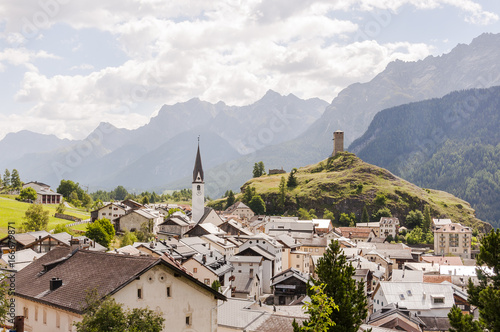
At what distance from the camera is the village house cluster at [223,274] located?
21141mm

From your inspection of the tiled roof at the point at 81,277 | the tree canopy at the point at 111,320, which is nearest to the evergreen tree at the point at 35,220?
the tiled roof at the point at 81,277

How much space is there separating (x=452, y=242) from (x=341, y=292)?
130 meters

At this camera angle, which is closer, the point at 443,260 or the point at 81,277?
the point at 81,277

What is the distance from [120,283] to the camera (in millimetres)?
19812

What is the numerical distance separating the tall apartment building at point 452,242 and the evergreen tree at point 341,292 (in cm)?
12761

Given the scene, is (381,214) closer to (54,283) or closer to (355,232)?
(355,232)

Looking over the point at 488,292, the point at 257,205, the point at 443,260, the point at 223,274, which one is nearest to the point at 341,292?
the point at 488,292

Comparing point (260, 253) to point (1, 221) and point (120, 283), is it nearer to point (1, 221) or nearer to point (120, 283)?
point (1, 221)

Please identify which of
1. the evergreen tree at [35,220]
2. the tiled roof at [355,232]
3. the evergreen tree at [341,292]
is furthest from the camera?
the tiled roof at [355,232]

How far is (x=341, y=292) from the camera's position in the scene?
21266 mm

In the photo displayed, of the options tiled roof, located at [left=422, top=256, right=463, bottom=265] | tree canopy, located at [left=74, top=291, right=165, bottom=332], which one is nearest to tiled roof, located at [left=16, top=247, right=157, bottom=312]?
tree canopy, located at [left=74, top=291, right=165, bottom=332]

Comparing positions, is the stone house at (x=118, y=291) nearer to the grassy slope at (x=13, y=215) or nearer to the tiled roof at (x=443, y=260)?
the grassy slope at (x=13, y=215)

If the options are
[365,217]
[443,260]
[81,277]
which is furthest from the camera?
[365,217]

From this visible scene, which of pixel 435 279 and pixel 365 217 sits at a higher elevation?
pixel 365 217
